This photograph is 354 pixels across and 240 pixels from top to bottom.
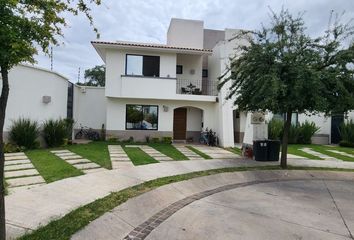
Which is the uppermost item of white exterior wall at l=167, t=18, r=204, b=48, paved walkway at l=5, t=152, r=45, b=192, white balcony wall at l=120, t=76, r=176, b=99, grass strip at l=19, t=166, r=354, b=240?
white exterior wall at l=167, t=18, r=204, b=48

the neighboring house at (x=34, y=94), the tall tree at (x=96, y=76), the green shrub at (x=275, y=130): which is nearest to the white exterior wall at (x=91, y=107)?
the neighboring house at (x=34, y=94)

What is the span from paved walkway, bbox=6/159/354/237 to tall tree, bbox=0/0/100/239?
1240 mm

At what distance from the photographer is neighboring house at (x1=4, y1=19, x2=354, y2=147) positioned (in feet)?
57.2

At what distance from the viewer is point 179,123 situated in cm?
2028

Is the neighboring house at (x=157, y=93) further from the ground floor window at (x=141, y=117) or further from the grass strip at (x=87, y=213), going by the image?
the grass strip at (x=87, y=213)

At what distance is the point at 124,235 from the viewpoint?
15.8 ft

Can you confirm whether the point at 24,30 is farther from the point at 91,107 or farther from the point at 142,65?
the point at 91,107

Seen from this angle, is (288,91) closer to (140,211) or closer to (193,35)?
(140,211)

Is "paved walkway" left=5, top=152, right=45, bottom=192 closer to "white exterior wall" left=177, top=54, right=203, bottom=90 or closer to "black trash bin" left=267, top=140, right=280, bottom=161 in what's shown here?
"black trash bin" left=267, top=140, right=280, bottom=161

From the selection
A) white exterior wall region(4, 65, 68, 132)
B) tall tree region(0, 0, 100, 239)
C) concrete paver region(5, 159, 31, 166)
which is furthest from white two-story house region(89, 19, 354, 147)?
tall tree region(0, 0, 100, 239)

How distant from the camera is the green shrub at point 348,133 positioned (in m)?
20.0

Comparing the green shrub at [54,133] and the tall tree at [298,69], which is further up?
the tall tree at [298,69]

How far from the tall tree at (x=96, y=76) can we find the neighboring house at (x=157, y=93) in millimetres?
30937

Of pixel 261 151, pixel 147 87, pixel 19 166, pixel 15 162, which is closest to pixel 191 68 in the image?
pixel 147 87
